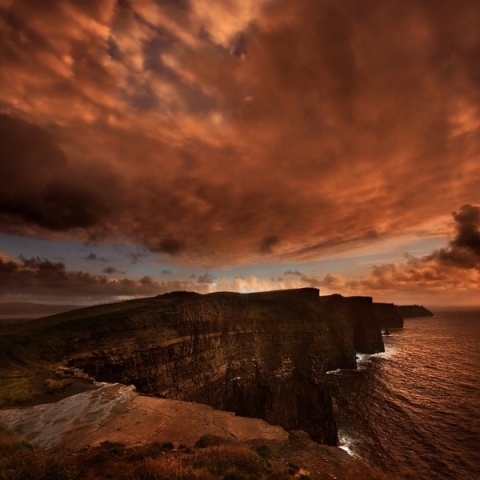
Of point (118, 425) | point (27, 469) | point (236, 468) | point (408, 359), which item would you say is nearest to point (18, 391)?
point (118, 425)

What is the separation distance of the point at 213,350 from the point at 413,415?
33.7 meters

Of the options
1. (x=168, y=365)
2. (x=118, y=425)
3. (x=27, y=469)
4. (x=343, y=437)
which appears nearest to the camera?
(x=27, y=469)

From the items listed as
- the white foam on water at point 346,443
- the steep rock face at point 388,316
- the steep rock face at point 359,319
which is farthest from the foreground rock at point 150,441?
the steep rock face at point 388,316

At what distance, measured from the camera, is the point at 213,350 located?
157ft

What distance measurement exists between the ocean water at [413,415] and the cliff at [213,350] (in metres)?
5.92

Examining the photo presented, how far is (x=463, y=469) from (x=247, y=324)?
3480 centimetres

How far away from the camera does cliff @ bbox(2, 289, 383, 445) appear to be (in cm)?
3300

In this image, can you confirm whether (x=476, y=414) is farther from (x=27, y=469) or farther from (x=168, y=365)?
(x=27, y=469)

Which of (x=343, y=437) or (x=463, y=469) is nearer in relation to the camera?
(x=463, y=469)

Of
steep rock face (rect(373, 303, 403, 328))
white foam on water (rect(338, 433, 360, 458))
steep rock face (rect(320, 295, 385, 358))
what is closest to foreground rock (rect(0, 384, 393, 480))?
white foam on water (rect(338, 433, 360, 458))

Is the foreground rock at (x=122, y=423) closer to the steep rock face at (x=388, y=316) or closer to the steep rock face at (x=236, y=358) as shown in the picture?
the steep rock face at (x=236, y=358)

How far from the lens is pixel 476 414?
4659cm

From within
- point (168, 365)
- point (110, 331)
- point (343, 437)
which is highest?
point (110, 331)

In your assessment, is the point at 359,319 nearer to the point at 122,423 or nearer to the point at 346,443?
the point at 346,443
